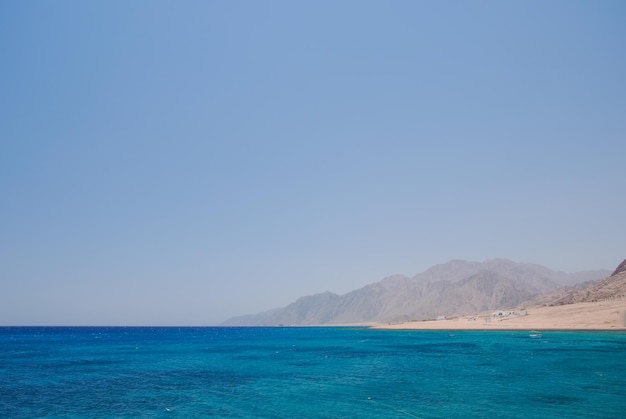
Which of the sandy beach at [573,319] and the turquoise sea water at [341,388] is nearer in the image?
the turquoise sea water at [341,388]

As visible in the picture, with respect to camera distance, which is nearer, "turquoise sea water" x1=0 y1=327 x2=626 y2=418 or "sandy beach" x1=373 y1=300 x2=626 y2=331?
"turquoise sea water" x1=0 y1=327 x2=626 y2=418

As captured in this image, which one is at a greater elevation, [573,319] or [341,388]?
[341,388]

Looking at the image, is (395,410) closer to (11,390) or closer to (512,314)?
(11,390)

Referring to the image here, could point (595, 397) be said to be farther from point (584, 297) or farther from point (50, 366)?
point (584, 297)

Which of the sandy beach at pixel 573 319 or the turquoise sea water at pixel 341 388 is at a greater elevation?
the turquoise sea water at pixel 341 388

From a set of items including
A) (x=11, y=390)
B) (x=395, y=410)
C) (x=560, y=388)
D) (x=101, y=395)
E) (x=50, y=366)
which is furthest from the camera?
(x=50, y=366)

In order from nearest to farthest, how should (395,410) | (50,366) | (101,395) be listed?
1. (395,410)
2. (101,395)
3. (50,366)

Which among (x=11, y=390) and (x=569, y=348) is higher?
(x=11, y=390)

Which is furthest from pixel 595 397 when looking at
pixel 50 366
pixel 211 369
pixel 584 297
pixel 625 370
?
pixel 584 297

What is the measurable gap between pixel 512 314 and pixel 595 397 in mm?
139005

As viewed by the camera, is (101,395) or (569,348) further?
(569,348)

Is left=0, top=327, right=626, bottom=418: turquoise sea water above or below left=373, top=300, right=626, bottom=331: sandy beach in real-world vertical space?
above

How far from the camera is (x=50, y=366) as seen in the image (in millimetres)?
69562

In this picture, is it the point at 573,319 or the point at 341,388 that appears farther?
the point at 573,319
